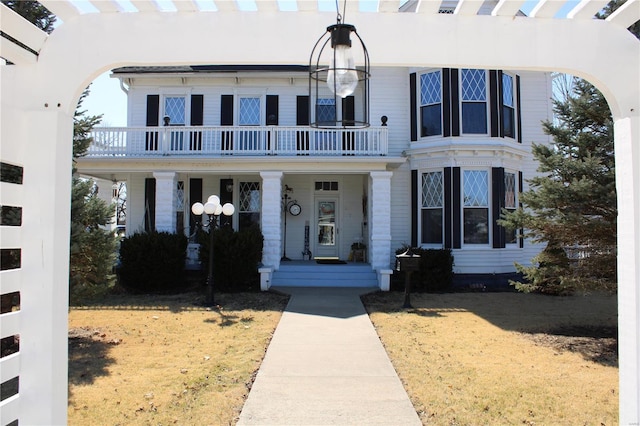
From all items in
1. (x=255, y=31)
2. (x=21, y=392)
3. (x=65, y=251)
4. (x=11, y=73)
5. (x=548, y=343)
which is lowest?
(x=548, y=343)

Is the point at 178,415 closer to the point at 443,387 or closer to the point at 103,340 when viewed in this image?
the point at 443,387

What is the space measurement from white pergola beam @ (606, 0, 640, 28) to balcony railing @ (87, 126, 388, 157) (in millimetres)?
10536

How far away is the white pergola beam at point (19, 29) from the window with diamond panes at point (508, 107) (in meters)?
13.1

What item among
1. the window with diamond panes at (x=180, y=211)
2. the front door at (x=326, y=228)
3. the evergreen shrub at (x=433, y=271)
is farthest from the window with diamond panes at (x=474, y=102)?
the window with diamond panes at (x=180, y=211)

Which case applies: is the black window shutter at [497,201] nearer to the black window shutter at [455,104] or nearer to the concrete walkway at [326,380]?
the black window shutter at [455,104]

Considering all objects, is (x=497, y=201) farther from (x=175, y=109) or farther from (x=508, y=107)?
(x=175, y=109)

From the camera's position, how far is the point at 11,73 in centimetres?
264

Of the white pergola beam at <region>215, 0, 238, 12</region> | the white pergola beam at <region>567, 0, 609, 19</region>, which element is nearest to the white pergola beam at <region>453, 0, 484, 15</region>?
the white pergola beam at <region>567, 0, 609, 19</region>

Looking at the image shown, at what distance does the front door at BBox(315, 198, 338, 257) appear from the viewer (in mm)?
15688

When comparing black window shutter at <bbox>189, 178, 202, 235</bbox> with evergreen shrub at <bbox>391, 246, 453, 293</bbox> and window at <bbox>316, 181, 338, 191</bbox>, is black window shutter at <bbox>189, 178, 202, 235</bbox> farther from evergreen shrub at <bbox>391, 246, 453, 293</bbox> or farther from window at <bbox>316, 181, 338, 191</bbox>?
evergreen shrub at <bbox>391, 246, 453, 293</bbox>

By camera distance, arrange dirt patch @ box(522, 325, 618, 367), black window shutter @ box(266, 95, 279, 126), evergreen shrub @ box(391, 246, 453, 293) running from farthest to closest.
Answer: black window shutter @ box(266, 95, 279, 126)
evergreen shrub @ box(391, 246, 453, 293)
dirt patch @ box(522, 325, 618, 367)

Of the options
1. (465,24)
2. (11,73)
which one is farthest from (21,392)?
(465,24)

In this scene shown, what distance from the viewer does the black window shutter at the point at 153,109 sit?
15305 millimetres

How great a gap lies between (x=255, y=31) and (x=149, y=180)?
534 inches
